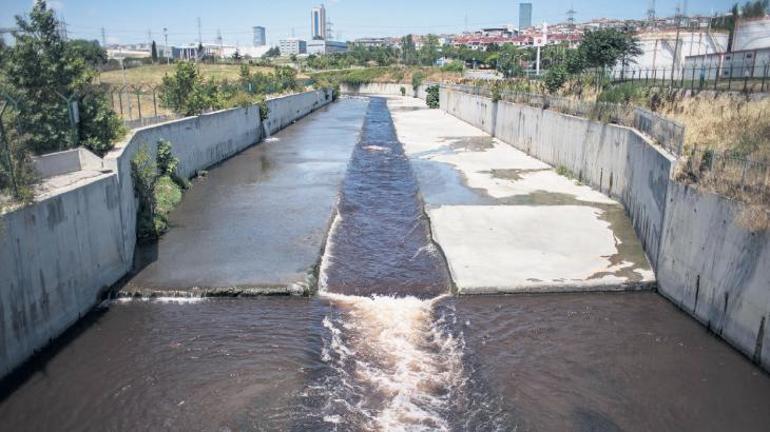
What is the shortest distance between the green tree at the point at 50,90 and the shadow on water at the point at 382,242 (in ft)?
27.7

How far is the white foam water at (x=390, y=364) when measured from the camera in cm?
1071

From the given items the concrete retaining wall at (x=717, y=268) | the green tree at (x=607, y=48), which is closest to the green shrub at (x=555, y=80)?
the green tree at (x=607, y=48)

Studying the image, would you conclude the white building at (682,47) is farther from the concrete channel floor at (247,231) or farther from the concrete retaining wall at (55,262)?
the concrete retaining wall at (55,262)

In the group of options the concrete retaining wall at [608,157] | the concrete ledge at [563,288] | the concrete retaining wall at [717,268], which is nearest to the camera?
the concrete retaining wall at [717,268]

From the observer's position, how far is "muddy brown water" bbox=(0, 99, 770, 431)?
10.7m

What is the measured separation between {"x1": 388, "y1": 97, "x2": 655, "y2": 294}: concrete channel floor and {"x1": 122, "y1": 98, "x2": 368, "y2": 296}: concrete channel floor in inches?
172

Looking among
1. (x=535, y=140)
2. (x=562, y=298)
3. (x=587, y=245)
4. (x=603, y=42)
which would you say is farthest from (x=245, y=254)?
(x=603, y=42)

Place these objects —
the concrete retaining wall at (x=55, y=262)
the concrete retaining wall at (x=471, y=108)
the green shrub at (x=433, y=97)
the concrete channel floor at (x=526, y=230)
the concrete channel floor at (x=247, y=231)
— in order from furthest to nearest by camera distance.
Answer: the green shrub at (x=433, y=97) < the concrete retaining wall at (x=471, y=108) < the concrete channel floor at (x=526, y=230) < the concrete channel floor at (x=247, y=231) < the concrete retaining wall at (x=55, y=262)

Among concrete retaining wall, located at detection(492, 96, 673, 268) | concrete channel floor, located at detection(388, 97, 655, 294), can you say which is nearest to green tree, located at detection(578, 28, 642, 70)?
concrete retaining wall, located at detection(492, 96, 673, 268)

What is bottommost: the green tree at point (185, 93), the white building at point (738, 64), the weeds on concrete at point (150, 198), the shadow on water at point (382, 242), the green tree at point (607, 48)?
the shadow on water at point (382, 242)

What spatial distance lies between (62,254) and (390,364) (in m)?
7.67

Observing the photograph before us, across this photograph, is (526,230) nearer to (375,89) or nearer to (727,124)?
(727,124)

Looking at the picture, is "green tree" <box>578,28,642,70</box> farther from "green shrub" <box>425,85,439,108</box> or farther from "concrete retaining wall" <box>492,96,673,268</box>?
"green shrub" <box>425,85,439,108</box>

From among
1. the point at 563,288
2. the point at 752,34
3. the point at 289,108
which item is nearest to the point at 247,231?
the point at 563,288
